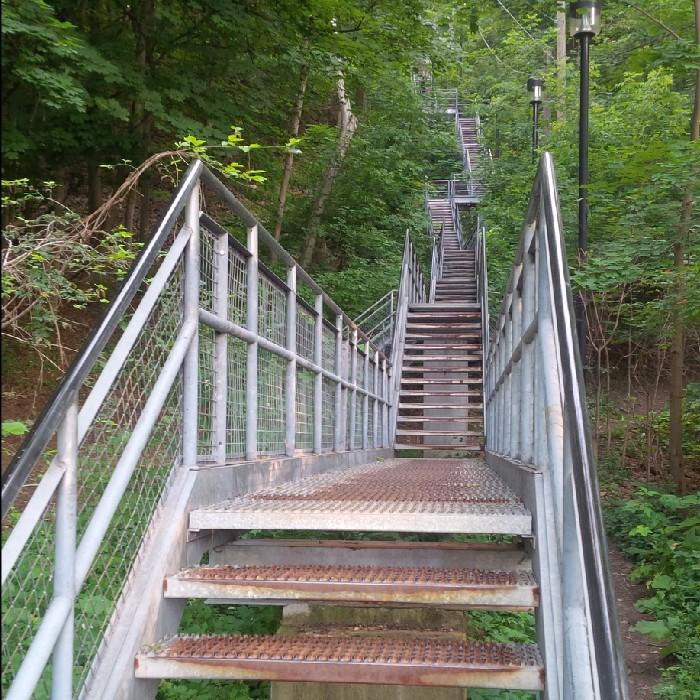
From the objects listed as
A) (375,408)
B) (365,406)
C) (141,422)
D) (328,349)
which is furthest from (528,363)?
(375,408)

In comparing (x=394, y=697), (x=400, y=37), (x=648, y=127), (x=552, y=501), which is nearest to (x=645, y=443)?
(x=648, y=127)

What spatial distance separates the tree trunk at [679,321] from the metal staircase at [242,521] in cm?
434

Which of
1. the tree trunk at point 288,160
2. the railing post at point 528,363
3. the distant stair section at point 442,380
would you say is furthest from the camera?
the distant stair section at point 442,380

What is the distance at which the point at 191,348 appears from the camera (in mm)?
3209

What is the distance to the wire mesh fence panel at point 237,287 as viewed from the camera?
12.5 feet

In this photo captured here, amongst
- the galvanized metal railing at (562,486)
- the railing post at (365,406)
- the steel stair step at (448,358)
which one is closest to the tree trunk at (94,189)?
the railing post at (365,406)

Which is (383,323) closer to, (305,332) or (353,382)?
(353,382)

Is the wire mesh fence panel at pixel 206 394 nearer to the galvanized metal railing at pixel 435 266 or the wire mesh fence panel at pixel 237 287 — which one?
the wire mesh fence panel at pixel 237 287

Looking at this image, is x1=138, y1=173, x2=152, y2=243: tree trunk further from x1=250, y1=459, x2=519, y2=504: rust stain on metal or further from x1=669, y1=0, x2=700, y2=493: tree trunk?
x1=250, y1=459, x2=519, y2=504: rust stain on metal

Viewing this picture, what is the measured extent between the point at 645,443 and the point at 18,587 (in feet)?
42.4

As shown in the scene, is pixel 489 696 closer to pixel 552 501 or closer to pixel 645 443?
pixel 552 501

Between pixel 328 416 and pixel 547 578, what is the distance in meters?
4.39

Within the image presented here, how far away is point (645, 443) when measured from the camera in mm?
13531

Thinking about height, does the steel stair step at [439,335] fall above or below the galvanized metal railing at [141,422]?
above
